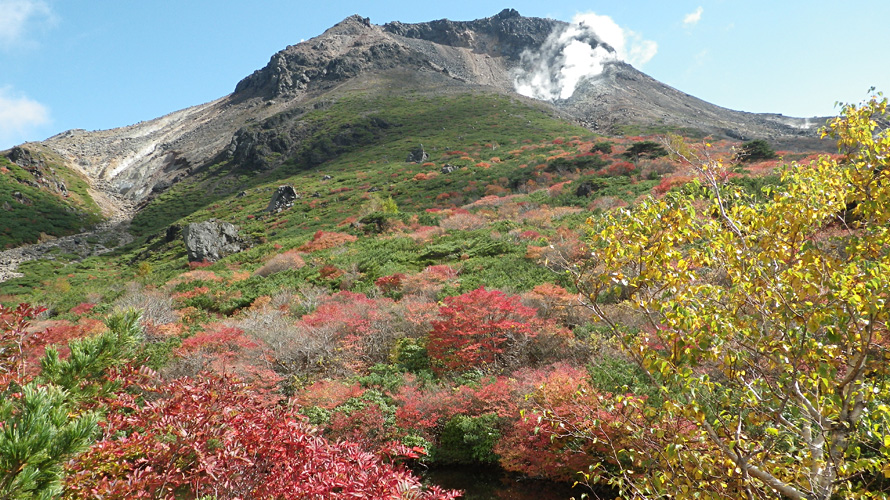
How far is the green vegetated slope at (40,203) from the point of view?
42.4 meters

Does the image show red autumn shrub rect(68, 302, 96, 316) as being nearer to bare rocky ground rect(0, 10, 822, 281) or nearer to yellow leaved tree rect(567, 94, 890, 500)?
yellow leaved tree rect(567, 94, 890, 500)

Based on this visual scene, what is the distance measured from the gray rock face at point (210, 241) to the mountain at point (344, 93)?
39.5m

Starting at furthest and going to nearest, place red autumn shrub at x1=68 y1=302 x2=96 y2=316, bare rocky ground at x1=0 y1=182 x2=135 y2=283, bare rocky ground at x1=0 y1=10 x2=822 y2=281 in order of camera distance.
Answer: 1. bare rocky ground at x1=0 y1=10 x2=822 y2=281
2. bare rocky ground at x1=0 y1=182 x2=135 y2=283
3. red autumn shrub at x1=68 y1=302 x2=96 y2=316

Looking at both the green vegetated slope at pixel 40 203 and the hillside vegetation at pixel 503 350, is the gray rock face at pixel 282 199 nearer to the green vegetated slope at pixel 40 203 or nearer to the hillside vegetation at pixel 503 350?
the hillside vegetation at pixel 503 350

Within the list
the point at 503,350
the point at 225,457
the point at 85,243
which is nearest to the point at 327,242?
the point at 503,350

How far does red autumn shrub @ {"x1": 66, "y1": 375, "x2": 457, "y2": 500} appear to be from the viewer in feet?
10.4

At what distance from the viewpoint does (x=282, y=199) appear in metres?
40.3

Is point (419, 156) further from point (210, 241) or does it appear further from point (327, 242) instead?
point (327, 242)

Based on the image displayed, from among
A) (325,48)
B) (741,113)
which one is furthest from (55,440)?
(325,48)

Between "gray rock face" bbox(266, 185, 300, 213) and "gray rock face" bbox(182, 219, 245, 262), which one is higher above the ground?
"gray rock face" bbox(266, 185, 300, 213)

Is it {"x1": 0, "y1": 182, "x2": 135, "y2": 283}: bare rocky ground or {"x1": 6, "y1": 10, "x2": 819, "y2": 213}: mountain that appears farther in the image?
{"x1": 6, "y1": 10, "x2": 819, "y2": 213}: mountain

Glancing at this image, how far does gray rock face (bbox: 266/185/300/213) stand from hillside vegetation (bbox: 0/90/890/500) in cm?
1273

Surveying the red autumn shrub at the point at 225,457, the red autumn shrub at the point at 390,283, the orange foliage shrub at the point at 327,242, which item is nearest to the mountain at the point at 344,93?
the orange foliage shrub at the point at 327,242

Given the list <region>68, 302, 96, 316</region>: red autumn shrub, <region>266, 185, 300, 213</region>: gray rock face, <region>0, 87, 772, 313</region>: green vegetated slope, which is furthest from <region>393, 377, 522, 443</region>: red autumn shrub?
<region>266, 185, 300, 213</region>: gray rock face
